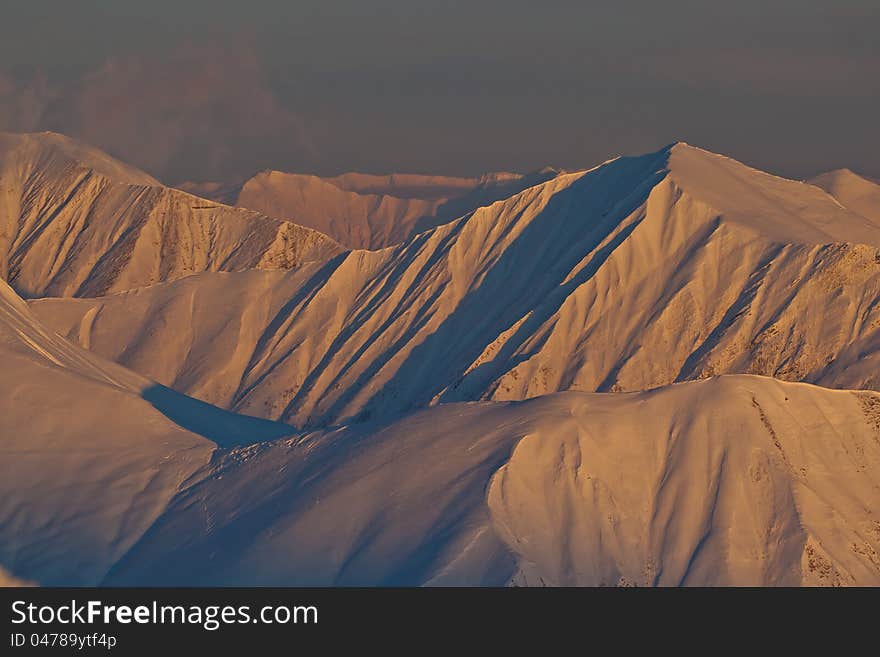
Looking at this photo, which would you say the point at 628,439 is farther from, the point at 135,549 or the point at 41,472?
the point at 41,472

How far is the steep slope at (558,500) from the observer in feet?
300

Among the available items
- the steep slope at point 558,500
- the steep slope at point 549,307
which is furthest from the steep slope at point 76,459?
the steep slope at point 549,307

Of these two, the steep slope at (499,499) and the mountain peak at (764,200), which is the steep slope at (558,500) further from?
the mountain peak at (764,200)

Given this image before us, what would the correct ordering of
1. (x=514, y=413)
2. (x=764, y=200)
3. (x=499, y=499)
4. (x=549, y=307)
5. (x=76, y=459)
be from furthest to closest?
(x=764, y=200), (x=549, y=307), (x=76, y=459), (x=514, y=413), (x=499, y=499)

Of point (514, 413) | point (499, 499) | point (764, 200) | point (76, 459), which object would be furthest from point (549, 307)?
point (499, 499)

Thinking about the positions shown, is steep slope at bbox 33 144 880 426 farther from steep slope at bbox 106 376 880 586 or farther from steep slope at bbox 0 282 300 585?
steep slope at bbox 106 376 880 586

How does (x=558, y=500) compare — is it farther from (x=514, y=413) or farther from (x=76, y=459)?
A: (x=76, y=459)

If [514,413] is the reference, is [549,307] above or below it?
below

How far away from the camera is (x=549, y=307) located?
6280 inches

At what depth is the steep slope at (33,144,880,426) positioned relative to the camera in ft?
491

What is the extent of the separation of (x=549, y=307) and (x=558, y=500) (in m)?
64.1

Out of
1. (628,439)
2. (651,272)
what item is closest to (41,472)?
(628,439)

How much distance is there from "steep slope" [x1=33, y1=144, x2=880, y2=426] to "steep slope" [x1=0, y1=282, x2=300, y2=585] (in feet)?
114

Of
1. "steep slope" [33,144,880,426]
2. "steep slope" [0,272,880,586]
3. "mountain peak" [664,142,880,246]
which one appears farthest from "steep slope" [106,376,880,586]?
"mountain peak" [664,142,880,246]
